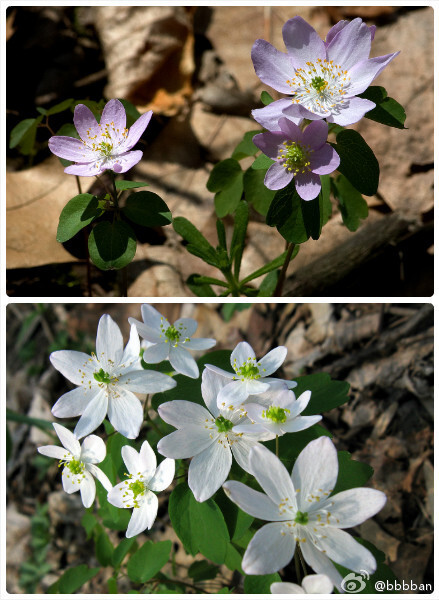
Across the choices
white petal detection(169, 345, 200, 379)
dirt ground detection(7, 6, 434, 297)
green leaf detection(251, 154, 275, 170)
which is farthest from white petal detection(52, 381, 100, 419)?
dirt ground detection(7, 6, 434, 297)

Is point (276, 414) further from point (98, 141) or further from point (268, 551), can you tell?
point (98, 141)

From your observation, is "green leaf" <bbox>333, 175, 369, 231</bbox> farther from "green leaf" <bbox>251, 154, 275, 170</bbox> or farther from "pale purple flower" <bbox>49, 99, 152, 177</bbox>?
"pale purple flower" <bbox>49, 99, 152, 177</bbox>

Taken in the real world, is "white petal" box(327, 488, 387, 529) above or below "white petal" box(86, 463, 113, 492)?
above

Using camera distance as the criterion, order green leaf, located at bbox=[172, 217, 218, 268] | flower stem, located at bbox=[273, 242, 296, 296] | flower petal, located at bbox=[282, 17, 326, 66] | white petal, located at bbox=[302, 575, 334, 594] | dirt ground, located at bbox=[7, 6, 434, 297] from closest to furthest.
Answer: white petal, located at bbox=[302, 575, 334, 594]
flower petal, located at bbox=[282, 17, 326, 66]
flower stem, located at bbox=[273, 242, 296, 296]
green leaf, located at bbox=[172, 217, 218, 268]
dirt ground, located at bbox=[7, 6, 434, 297]

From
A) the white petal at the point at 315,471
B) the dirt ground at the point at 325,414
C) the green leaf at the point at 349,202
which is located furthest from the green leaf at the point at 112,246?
the dirt ground at the point at 325,414

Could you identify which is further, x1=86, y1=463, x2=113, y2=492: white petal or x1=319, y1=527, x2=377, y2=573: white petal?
x1=86, y1=463, x2=113, y2=492: white petal

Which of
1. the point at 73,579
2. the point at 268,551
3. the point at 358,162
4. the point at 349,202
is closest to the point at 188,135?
the point at 349,202
